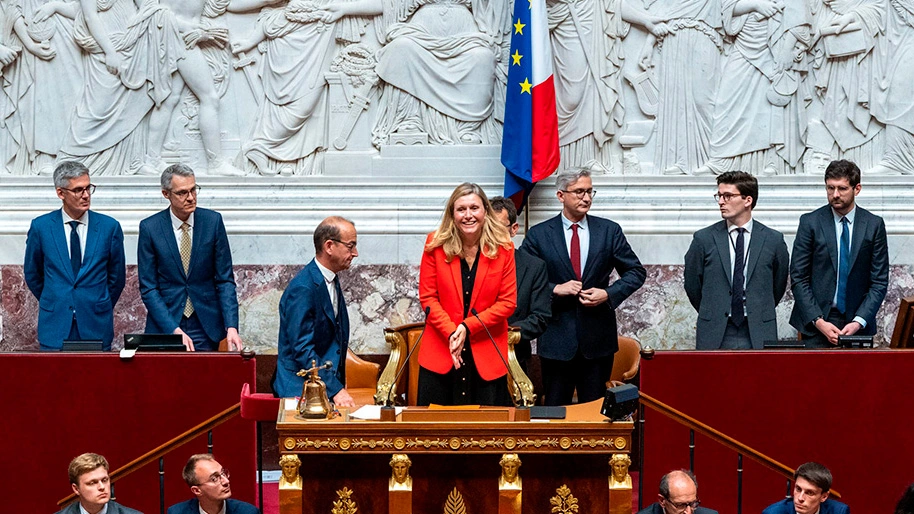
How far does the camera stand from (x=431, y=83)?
350 inches

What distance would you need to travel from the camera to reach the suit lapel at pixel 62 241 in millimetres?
7684

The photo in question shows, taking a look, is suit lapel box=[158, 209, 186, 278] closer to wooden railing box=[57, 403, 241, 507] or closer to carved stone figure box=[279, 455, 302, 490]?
wooden railing box=[57, 403, 241, 507]

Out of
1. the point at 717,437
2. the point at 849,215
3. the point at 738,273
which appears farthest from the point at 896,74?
the point at 717,437

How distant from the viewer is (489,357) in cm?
645

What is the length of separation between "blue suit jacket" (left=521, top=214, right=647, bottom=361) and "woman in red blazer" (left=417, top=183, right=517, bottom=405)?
1.05 m

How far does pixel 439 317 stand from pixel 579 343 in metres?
1.34

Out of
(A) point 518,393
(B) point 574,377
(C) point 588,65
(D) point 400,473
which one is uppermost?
(C) point 588,65

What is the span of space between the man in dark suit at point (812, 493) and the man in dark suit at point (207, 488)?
7.88 ft

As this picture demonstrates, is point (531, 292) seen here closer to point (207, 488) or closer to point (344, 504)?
point (344, 504)

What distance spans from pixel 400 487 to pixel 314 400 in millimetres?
513

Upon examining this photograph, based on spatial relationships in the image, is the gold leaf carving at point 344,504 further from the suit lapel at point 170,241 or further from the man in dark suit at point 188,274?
the suit lapel at point 170,241

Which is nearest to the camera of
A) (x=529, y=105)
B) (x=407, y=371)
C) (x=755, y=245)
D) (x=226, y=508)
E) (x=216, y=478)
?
(x=216, y=478)

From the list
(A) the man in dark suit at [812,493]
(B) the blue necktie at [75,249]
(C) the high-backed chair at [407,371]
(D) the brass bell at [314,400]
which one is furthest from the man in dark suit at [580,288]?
(B) the blue necktie at [75,249]

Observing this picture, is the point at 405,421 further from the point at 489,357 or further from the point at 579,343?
the point at 579,343
